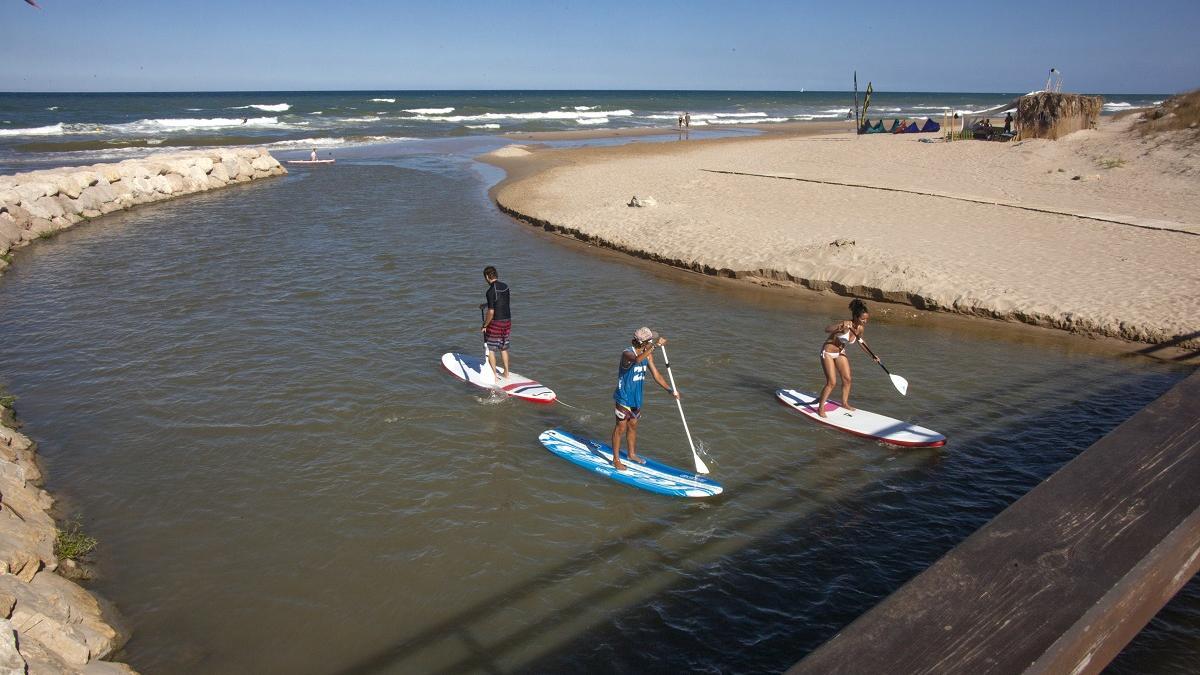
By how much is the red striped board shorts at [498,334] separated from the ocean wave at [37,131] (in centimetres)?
5581

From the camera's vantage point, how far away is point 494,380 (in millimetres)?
11703

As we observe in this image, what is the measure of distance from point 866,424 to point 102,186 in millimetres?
27080

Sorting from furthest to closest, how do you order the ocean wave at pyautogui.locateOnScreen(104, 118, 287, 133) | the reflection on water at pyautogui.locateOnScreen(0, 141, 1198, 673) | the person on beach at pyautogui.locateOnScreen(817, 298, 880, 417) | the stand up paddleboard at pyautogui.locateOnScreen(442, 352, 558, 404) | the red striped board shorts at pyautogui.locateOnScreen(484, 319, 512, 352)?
the ocean wave at pyautogui.locateOnScreen(104, 118, 287, 133)
the red striped board shorts at pyautogui.locateOnScreen(484, 319, 512, 352)
the stand up paddleboard at pyautogui.locateOnScreen(442, 352, 558, 404)
the person on beach at pyautogui.locateOnScreen(817, 298, 880, 417)
the reflection on water at pyautogui.locateOnScreen(0, 141, 1198, 673)

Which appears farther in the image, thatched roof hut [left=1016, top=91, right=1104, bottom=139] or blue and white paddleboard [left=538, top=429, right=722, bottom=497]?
thatched roof hut [left=1016, top=91, right=1104, bottom=139]

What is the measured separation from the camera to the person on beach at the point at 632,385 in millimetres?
8656

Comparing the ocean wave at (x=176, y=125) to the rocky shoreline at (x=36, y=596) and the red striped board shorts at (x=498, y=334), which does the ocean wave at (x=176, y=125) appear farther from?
the red striped board shorts at (x=498, y=334)

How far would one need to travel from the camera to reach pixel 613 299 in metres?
16.2

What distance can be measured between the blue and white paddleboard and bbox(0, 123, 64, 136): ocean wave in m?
58.4

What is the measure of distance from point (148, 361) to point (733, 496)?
33.4 feet

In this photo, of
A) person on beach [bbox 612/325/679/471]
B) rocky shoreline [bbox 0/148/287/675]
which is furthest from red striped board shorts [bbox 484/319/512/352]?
rocky shoreline [bbox 0/148/287/675]

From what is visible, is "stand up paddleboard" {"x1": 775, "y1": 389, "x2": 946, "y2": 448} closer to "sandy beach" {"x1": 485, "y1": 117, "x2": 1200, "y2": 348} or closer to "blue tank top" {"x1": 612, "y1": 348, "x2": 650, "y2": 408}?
"blue tank top" {"x1": 612, "y1": 348, "x2": 650, "y2": 408}

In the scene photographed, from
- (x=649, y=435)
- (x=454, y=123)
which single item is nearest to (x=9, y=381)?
(x=649, y=435)

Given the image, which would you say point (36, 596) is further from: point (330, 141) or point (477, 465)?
point (330, 141)

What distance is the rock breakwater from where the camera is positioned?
71.6ft
